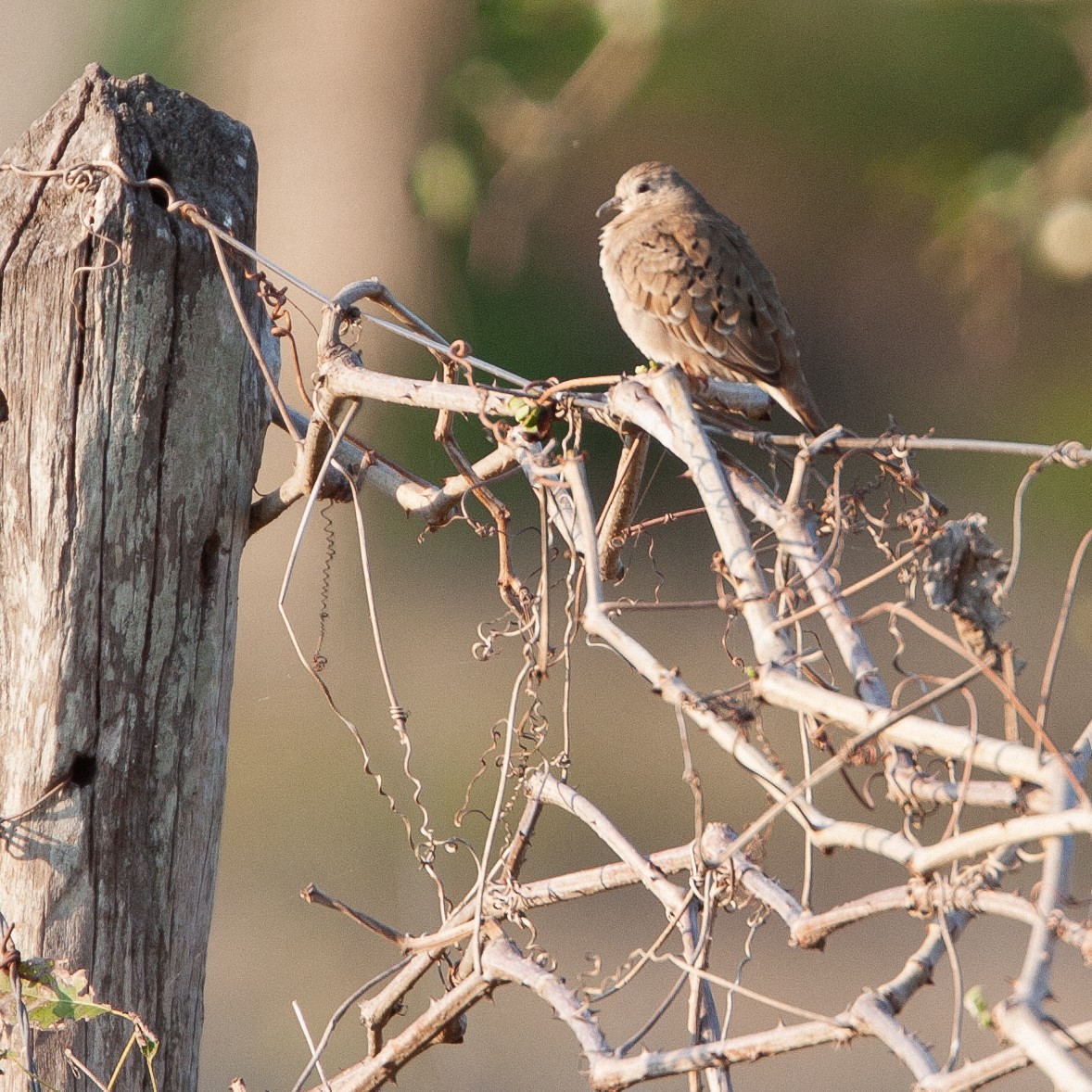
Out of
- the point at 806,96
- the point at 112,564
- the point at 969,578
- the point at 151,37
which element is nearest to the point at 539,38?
the point at 806,96

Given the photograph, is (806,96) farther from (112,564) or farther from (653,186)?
(112,564)

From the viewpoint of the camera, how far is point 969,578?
1008 mm

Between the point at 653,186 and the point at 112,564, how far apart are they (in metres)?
2.02

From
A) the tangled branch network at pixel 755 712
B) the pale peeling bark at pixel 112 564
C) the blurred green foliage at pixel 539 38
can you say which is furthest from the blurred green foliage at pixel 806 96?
the pale peeling bark at pixel 112 564

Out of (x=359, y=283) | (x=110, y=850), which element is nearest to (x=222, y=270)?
(x=359, y=283)

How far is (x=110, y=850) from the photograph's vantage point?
1.59 m

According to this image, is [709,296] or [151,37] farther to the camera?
[151,37]

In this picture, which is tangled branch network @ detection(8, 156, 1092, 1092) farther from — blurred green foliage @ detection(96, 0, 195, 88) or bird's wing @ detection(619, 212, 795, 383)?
blurred green foliage @ detection(96, 0, 195, 88)

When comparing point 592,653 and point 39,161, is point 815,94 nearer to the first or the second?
point 592,653

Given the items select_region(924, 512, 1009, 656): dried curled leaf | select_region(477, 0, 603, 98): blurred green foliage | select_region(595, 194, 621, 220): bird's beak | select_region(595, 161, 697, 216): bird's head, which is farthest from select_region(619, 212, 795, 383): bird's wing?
select_region(924, 512, 1009, 656): dried curled leaf

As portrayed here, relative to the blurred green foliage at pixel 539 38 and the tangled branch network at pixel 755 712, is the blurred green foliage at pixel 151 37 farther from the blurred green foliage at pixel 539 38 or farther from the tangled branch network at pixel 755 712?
the tangled branch network at pixel 755 712

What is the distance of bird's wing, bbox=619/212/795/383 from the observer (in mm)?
2650

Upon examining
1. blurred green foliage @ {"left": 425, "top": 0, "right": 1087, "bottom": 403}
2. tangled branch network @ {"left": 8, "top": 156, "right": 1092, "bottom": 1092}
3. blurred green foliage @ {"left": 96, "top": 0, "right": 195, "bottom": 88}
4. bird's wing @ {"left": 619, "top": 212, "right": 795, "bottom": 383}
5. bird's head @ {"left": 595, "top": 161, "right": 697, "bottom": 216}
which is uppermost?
blurred green foliage @ {"left": 96, "top": 0, "right": 195, "bottom": 88}

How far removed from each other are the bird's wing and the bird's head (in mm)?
328
